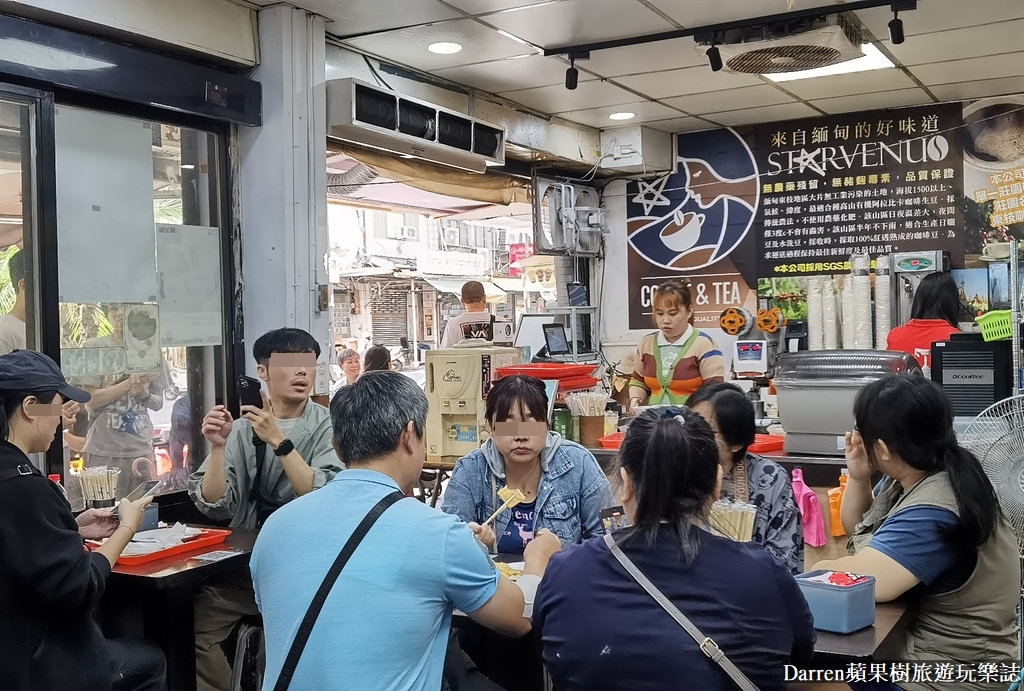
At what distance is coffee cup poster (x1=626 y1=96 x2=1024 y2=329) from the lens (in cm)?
680

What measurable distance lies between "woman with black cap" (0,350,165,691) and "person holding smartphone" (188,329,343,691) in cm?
77

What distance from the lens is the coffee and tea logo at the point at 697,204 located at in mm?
7664

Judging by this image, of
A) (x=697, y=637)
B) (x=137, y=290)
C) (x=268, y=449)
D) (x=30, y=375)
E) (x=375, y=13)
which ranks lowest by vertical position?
(x=697, y=637)

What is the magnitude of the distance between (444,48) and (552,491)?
9.67ft

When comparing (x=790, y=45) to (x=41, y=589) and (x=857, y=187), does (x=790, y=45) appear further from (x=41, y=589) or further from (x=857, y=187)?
(x=41, y=589)

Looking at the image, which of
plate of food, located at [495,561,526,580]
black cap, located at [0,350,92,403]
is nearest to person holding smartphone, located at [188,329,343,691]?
black cap, located at [0,350,92,403]

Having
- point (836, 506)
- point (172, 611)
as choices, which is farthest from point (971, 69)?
point (172, 611)

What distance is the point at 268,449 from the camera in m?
3.74

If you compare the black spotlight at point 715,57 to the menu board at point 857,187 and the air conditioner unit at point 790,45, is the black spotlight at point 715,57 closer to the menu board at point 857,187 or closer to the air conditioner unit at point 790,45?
the air conditioner unit at point 790,45

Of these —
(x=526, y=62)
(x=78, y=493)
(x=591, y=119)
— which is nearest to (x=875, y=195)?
(x=591, y=119)

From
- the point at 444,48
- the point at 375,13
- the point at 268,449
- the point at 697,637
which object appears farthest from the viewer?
the point at 444,48

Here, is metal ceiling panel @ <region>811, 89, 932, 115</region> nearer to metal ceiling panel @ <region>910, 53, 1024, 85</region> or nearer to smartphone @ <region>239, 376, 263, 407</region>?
metal ceiling panel @ <region>910, 53, 1024, 85</region>

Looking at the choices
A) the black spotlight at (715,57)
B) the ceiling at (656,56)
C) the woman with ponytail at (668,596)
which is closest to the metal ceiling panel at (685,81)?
the ceiling at (656,56)

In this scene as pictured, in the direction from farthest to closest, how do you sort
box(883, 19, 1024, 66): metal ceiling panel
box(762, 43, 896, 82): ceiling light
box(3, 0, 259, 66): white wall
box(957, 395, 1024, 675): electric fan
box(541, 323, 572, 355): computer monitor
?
box(541, 323, 572, 355): computer monitor < box(762, 43, 896, 82): ceiling light < box(883, 19, 1024, 66): metal ceiling panel < box(3, 0, 259, 66): white wall < box(957, 395, 1024, 675): electric fan
